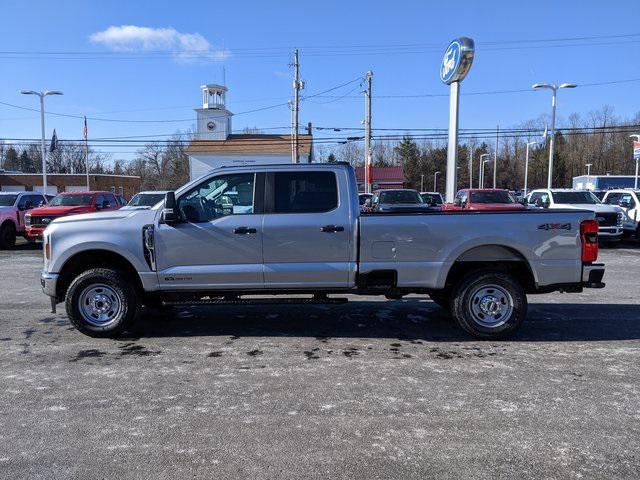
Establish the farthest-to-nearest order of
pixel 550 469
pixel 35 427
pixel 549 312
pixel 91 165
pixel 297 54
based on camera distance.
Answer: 1. pixel 91 165
2. pixel 297 54
3. pixel 549 312
4. pixel 35 427
5. pixel 550 469

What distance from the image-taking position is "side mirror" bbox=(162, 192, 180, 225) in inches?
241

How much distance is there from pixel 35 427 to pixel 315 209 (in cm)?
361

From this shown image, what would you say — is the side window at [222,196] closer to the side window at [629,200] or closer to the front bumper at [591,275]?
the front bumper at [591,275]

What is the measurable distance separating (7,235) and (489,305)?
17.8 metres

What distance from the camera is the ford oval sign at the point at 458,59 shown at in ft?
74.3

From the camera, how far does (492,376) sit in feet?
16.8

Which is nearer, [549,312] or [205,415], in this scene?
[205,415]

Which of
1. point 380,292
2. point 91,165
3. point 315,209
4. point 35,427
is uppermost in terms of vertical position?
point 91,165

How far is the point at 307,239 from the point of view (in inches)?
246

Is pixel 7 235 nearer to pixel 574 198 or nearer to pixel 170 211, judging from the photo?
pixel 170 211

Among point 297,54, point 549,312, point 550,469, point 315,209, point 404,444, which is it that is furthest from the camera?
point 297,54

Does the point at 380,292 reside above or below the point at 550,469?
above

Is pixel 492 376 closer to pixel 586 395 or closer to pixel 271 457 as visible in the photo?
pixel 586 395

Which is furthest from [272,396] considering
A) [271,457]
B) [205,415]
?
[271,457]
